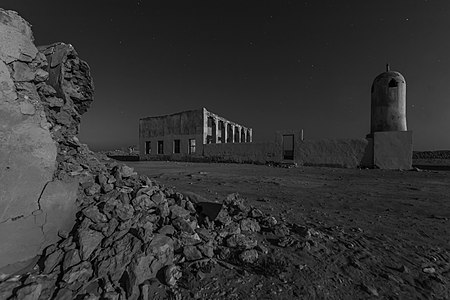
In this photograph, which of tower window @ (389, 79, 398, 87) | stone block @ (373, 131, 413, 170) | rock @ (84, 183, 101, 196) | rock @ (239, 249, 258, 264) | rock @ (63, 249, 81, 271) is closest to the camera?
rock @ (63, 249, 81, 271)

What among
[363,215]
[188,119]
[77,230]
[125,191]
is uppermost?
[188,119]

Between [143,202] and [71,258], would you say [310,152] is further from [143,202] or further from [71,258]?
[71,258]

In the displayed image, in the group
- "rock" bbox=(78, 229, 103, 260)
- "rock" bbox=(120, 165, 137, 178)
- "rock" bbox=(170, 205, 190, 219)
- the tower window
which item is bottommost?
"rock" bbox=(78, 229, 103, 260)

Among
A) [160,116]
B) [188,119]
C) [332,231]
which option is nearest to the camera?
[332,231]

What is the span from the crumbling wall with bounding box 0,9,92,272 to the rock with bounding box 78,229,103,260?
412 millimetres

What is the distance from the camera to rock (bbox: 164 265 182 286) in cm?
189

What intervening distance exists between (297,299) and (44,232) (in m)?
2.74

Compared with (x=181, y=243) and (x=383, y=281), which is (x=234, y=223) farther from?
(x=383, y=281)

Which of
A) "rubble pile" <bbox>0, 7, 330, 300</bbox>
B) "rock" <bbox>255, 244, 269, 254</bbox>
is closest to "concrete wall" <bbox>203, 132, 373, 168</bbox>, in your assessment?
"rubble pile" <bbox>0, 7, 330, 300</bbox>

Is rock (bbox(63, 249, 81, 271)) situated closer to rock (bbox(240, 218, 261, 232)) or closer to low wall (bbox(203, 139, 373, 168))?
rock (bbox(240, 218, 261, 232))

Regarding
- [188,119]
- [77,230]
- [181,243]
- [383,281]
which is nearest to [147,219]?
[181,243]

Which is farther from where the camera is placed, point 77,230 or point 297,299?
point 77,230

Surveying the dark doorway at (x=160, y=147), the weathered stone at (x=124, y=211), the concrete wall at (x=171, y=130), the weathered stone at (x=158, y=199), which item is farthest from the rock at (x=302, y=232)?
the dark doorway at (x=160, y=147)

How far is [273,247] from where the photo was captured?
2.56 meters
